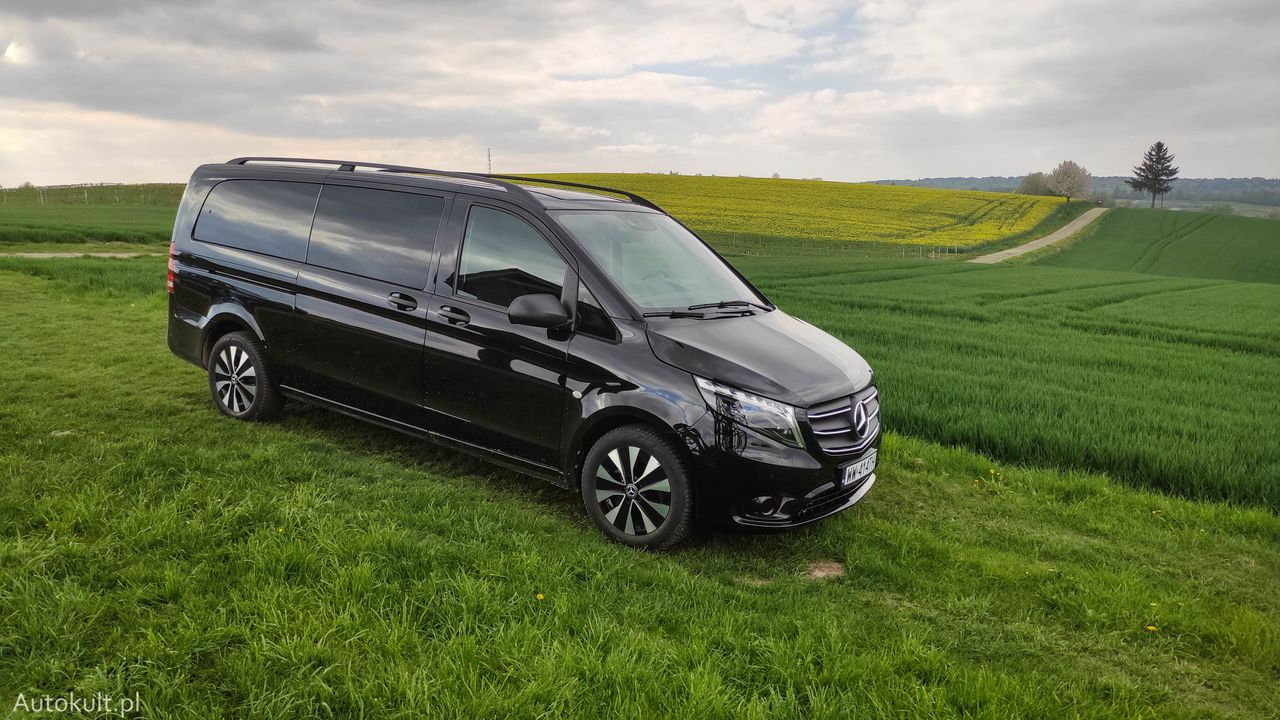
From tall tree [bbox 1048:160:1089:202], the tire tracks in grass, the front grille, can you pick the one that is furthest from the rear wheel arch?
tall tree [bbox 1048:160:1089:202]

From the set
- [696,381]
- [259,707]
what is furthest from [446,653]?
[696,381]

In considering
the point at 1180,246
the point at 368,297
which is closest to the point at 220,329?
the point at 368,297

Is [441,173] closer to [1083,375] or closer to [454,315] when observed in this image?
[454,315]

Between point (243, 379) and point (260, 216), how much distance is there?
1.20 metres

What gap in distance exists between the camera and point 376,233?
17.5 ft

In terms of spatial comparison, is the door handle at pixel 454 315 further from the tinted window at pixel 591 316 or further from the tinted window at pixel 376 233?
the tinted window at pixel 591 316

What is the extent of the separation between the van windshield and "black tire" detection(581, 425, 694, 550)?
82 cm

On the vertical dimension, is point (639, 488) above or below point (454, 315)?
below

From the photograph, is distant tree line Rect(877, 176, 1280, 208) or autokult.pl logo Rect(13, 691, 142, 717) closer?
autokult.pl logo Rect(13, 691, 142, 717)

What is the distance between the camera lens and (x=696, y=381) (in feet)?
13.5

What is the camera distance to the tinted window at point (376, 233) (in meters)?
5.10

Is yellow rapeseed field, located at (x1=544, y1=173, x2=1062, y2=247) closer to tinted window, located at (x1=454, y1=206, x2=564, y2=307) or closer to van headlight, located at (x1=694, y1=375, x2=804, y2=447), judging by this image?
tinted window, located at (x1=454, y1=206, x2=564, y2=307)

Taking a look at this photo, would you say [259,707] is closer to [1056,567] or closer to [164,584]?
[164,584]

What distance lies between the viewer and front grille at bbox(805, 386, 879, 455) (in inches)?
166
